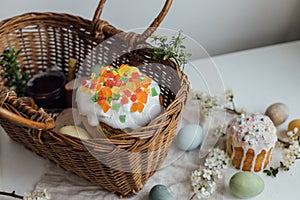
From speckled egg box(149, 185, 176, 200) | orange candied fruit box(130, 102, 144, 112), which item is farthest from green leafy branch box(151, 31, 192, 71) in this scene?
speckled egg box(149, 185, 176, 200)

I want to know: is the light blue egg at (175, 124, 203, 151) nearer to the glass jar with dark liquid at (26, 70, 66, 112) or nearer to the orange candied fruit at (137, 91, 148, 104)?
the orange candied fruit at (137, 91, 148, 104)

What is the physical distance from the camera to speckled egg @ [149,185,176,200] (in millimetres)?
954

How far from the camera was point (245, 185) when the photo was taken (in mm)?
966

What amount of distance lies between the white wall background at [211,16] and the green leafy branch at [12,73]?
6.7 inches

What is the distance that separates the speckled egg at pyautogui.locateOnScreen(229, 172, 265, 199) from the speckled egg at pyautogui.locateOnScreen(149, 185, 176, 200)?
0.13 meters

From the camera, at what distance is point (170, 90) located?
1.03 meters

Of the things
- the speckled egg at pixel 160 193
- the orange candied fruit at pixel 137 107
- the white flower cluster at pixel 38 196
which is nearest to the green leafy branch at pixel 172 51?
the orange candied fruit at pixel 137 107

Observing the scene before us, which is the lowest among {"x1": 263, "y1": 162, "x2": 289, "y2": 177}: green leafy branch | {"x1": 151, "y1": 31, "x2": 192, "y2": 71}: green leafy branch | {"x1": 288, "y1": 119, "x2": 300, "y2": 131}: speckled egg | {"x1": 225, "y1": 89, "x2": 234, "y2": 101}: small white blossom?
{"x1": 263, "y1": 162, "x2": 289, "y2": 177}: green leafy branch

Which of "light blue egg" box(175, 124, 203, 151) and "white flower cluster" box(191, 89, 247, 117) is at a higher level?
"white flower cluster" box(191, 89, 247, 117)

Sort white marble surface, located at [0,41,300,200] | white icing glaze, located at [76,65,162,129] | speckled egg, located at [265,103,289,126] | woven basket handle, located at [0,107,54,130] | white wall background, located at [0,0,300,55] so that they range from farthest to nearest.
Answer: white wall background, located at [0,0,300,55], speckled egg, located at [265,103,289,126], white marble surface, located at [0,41,300,200], white icing glaze, located at [76,65,162,129], woven basket handle, located at [0,107,54,130]

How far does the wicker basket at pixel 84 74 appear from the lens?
842 millimetres

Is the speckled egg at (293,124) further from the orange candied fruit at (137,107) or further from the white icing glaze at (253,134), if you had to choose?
the orange candied fruit at (137,107)

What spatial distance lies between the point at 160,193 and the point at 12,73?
513 mm

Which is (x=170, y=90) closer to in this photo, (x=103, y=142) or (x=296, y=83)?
(x=103, y=142)
